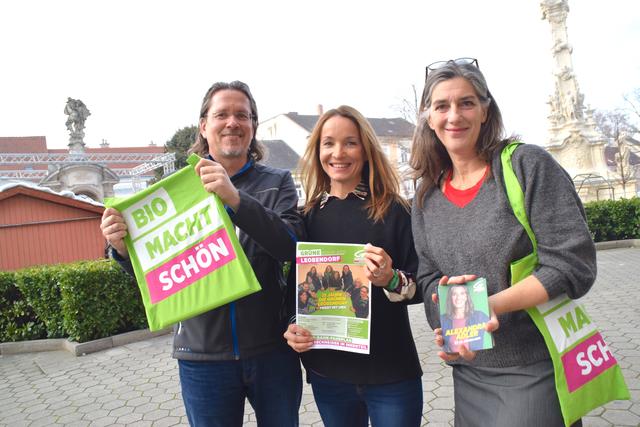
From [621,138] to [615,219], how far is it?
1998cm

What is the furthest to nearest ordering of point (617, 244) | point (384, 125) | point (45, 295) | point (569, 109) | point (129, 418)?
point (384, 125) < point (569, 109) < point (617, 244) < point (45, 295) < point (129, 418)

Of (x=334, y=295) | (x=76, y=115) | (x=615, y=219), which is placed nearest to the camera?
(x=334, y=295)

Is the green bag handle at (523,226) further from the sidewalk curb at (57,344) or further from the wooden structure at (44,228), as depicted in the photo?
the wooden structure at (44,228)

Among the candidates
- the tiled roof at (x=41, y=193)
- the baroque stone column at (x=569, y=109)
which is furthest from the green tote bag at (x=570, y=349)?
the baroque stone column at (x=569, y=109)

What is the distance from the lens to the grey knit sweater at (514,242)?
172 cm

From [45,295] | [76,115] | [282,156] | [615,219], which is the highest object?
[76,115]

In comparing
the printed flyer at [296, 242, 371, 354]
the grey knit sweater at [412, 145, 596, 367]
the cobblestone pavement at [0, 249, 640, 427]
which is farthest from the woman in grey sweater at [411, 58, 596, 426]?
the cobblestone pavement at [0, 249, 640, 427]

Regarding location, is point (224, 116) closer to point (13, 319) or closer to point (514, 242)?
point (514, 242)

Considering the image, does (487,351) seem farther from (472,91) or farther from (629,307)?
(629,307)

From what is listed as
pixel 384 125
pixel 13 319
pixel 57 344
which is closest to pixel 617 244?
pixel 57 344

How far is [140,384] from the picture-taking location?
5.96 m

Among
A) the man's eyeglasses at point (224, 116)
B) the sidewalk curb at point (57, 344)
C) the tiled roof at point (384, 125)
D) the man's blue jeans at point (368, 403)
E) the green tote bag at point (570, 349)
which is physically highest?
the tiled roof at point (384, 125)

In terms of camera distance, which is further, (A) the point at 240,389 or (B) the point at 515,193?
(A) the point at 240,389

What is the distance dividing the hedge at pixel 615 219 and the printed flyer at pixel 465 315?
48.5 feet
